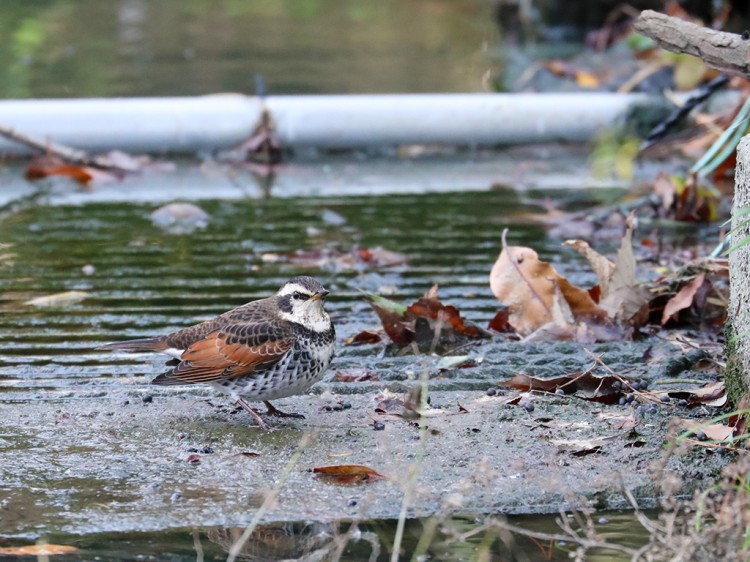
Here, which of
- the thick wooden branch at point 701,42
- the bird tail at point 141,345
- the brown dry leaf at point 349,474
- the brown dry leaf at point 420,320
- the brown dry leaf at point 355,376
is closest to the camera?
the brown dry leaf at point 349,474

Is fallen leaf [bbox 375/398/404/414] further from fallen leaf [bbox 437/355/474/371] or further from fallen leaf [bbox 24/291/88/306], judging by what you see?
fallen leaf [bbox 24/291/88/306]

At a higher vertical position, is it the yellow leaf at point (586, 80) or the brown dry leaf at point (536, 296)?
the brown dry leaf at point (536, 296)

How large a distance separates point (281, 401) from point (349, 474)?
1.25m

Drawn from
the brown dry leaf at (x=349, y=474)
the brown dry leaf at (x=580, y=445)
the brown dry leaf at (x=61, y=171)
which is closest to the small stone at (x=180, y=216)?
the brown dry leaf at (x=61, y=171)

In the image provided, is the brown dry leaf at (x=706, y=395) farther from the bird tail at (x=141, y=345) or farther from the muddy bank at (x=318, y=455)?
the bird tail at (x=141, y=345)

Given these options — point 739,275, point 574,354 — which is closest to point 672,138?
point 574,354

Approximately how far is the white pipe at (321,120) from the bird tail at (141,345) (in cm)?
447

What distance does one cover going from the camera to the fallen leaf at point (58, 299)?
21.4ft

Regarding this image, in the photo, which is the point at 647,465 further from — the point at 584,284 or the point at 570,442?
the point at 584,284

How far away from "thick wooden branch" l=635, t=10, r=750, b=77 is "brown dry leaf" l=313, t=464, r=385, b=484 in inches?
83.8

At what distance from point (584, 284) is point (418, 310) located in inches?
53.0

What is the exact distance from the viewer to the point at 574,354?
18.6ft

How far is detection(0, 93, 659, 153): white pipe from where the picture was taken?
9508 mm

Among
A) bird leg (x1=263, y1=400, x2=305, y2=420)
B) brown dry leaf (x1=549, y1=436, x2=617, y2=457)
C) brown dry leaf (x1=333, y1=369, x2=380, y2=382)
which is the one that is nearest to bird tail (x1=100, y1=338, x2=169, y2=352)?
bird leg (x1=263, y1=400, x2=305, y2=420)
